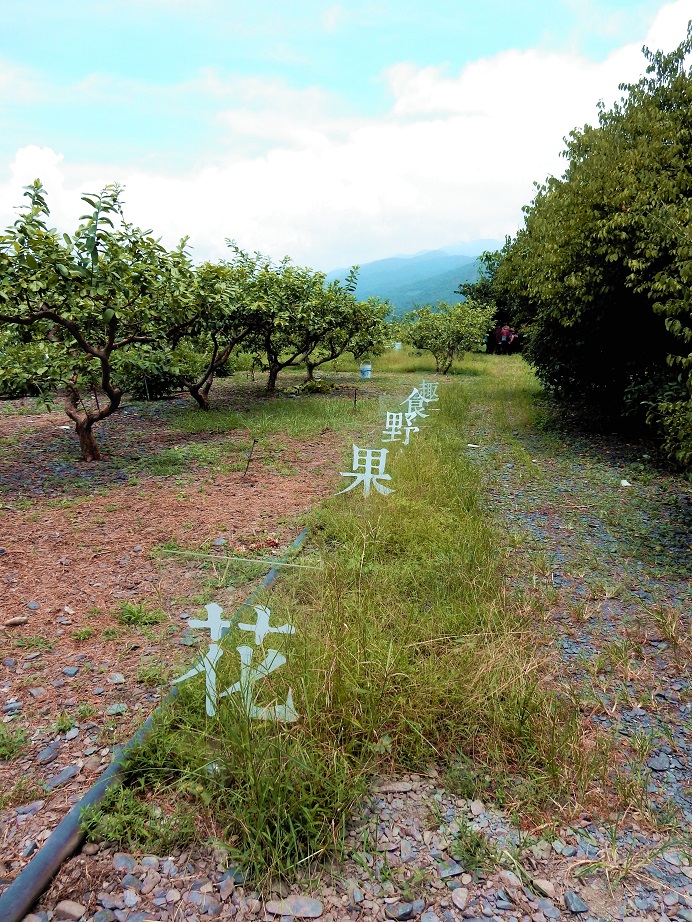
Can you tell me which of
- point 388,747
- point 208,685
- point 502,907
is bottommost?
point 502,907

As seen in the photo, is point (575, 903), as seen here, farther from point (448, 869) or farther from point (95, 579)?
point (95, 579)

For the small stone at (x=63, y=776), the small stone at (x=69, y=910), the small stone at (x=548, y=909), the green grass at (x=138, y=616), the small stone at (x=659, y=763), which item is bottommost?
the small stone at (x=659, y=763)

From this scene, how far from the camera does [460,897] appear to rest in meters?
1.71

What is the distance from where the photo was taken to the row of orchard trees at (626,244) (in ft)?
20.1

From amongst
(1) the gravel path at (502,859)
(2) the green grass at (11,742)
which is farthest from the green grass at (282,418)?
(1) the gravel path at (502,859)

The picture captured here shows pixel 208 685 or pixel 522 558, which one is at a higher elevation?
pixel 208 685

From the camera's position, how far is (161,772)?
6.91 ft

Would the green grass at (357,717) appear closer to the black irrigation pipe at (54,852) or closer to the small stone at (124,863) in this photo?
the black irrigation pipe at (54,852)

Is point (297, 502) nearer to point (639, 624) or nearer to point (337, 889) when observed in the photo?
point (639, 624)

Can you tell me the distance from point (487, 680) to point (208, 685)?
43.5 inches

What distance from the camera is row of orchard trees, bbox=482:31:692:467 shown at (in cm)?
613

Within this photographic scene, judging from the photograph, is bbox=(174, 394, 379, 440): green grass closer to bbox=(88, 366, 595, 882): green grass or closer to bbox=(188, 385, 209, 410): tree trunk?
bbox=(188, 385, 209, 410): tree trunk

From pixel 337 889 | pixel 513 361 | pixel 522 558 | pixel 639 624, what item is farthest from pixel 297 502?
pixel 513 361

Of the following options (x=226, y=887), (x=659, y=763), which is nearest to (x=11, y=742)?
(x=226, y=887)
